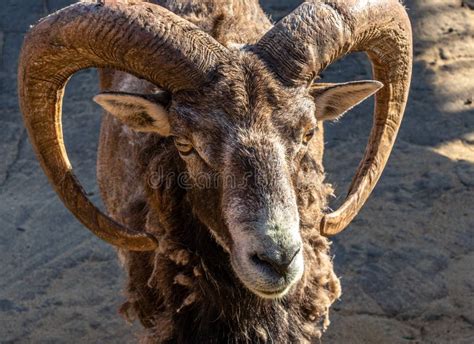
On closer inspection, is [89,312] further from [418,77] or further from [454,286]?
[418,77]

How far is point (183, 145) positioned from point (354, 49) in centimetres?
130

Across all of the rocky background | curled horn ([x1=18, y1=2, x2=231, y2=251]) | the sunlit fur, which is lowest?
the rocky background

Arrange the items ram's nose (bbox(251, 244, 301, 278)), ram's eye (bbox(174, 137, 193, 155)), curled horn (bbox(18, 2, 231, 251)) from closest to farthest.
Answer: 1. ram's nose (bbox(251, 244, 301, 278))
2. curled horn (bbox(18, 2, 231, 251))
3. ram's eye (bbox(174, 137, 193, 155))

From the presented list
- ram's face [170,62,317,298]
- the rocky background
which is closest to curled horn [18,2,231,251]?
ram's face [170,62,317,298]

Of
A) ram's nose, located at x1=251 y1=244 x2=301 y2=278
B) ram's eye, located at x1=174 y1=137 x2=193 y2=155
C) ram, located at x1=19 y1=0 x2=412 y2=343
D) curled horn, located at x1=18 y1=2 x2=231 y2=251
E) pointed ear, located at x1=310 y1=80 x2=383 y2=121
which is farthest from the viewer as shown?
pointed ear, located at x1=310 y1=80 x2=383 y2=121

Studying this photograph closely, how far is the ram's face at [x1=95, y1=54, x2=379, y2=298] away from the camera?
434 cm

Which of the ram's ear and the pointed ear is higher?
the ram's ear

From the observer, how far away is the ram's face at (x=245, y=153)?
4.34 metres

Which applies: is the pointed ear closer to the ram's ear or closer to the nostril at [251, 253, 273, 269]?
the ram's ear

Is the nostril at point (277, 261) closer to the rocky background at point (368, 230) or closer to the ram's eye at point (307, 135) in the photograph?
the ram's eye at point (307, 135)

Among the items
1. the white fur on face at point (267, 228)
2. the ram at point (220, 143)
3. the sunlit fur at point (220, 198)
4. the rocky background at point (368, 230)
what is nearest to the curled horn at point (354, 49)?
the ram at point (220, 143)

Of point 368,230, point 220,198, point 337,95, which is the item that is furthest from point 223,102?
point 368,230

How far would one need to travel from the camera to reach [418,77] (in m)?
10.2

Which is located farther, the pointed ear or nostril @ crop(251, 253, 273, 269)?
the pointed ear
